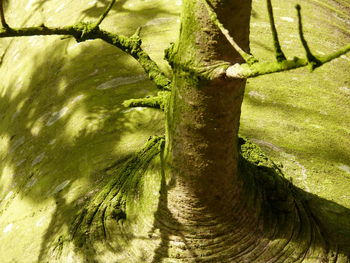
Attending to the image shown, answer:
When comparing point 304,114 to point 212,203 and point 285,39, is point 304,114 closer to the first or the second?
point 285,39

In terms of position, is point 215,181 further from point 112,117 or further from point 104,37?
point 112,117

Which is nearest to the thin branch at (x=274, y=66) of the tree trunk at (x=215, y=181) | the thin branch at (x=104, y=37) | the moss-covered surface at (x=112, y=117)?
the tree trunk at (x=215, y=181)

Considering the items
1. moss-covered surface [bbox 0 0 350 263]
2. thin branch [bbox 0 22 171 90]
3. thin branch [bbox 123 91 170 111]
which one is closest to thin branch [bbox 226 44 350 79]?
thin branch [bbox 123 91 170 111]

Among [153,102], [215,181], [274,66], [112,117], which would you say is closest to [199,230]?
[215,181]

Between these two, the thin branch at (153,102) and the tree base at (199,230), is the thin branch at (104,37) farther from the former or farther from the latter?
the tree base at (199,230)

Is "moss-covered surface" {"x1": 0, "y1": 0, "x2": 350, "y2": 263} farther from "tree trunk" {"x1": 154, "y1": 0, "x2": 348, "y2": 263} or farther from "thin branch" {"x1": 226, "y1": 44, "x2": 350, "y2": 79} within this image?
"thin branch" {"x1": 226, "y1": 44, "x2": 350, "y2": 79}

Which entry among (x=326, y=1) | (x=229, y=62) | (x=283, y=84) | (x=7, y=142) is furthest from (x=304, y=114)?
(x=7, y=142)
